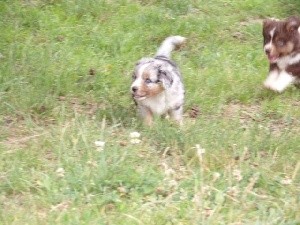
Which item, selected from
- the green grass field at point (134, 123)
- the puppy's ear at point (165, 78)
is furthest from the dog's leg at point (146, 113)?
the puppy's ear at point (165, 78)

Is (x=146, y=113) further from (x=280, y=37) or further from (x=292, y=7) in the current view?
(x=292, y=7)

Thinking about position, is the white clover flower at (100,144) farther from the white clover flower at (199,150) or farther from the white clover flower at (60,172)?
the white clover flower at (199,150)

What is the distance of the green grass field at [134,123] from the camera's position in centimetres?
510

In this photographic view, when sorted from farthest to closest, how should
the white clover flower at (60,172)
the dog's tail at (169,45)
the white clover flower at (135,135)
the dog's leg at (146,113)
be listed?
the dog's tail at (169,45) → the dog's leg at (146,113) → the white clover flower at (135,135) → the white clover flower at (60,172)

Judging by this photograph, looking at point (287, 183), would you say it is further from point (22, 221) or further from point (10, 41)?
point (10, 41)

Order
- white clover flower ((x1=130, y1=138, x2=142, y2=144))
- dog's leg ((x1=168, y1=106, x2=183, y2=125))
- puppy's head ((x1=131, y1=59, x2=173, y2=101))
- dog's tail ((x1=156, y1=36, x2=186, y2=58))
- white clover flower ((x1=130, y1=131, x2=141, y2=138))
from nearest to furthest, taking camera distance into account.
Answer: white clover flower ((x1=130, y1=138, x2=142, y2=144)) → white clover flower ((x1=130, y1=131, x2=141, y2=138)) → puppy's head ((x1=131, y1=59, x2=173, y2=101)) → dog's leg ((x1=168, y1=106, x2=183, y2=125)) → dog's tail ((x1=156, y1=36, x2=186, y2=58))

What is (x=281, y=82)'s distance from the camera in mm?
8109

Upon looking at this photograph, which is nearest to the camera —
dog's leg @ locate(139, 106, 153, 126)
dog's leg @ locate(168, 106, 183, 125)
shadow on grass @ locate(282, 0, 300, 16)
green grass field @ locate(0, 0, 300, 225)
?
green grass field @ locate(0, 0, 300, 225)

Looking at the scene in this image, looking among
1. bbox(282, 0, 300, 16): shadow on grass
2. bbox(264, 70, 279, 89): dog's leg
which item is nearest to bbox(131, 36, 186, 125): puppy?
bbox(264, 70, 279, 89): dog's leg

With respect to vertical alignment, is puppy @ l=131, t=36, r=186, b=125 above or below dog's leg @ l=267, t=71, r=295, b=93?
above

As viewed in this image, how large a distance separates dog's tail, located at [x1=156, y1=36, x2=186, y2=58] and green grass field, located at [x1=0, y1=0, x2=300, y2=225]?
0.18 m

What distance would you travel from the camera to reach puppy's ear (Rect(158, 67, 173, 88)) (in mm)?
6680

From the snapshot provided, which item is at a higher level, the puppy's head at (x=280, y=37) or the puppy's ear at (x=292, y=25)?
the puppy's ear at (x=292, y=25)

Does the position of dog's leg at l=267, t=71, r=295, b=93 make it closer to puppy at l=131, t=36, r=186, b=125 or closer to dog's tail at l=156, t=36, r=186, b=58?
dog's tail at l=156, t=36, r=186, b=58
